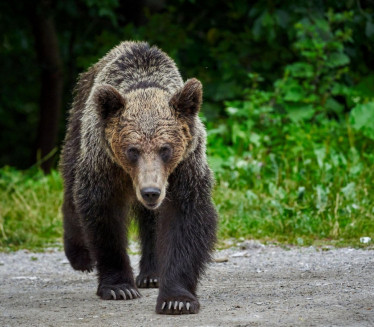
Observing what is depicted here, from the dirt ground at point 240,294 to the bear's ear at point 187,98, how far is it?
3.94ft

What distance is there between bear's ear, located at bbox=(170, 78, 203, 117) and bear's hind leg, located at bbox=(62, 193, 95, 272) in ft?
5.56

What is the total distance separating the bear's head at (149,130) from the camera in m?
4.68

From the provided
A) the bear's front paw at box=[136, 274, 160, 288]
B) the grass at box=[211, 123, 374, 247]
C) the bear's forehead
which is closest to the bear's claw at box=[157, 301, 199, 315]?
the bear's forehead

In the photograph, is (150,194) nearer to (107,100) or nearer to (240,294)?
(107,100)

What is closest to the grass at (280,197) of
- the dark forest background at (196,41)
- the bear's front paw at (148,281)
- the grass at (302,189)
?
the grass at (302,189)

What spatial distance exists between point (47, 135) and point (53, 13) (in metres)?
2.17

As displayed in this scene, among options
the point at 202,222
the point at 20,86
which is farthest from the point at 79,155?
the point at 20,86

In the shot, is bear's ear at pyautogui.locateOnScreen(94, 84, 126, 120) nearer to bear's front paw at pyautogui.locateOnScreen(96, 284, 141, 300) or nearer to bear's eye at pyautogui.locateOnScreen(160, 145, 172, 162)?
bear's eye at pyautogui.locateOnScreen(160, 145, 172, 162)

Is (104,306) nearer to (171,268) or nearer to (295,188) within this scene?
(171,268)

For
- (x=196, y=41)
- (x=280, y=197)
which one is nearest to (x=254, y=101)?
(x=280, y=197)

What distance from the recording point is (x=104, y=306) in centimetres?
502

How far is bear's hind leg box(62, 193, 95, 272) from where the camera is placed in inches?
252

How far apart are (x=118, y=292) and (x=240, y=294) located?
Answer: 831 mm

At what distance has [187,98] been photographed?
5.02 metres
